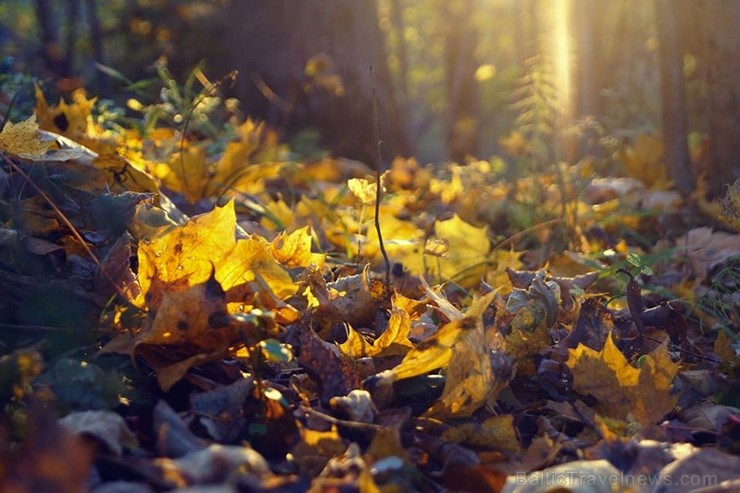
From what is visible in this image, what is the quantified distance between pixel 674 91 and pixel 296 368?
8.87 feet

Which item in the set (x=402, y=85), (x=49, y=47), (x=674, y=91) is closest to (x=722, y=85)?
(x=674, y=91)

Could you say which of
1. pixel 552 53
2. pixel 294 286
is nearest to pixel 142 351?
pixel 294 286

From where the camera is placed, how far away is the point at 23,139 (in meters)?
1.63

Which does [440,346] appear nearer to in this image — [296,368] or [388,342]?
[388,342]

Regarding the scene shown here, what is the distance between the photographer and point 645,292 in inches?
92.1

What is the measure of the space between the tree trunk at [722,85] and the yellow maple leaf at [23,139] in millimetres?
2640

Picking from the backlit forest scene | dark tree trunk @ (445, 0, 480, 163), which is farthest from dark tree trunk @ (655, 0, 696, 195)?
dark tree trunk @ (445, 0, 480, 163)

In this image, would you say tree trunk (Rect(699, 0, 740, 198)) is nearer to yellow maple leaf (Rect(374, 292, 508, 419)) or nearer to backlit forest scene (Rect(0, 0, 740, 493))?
backlit forest scene (Rect(0, 0, 740, 493))

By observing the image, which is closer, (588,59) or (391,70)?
(588,59)

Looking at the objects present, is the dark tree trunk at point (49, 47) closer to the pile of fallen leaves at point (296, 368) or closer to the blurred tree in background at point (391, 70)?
the blurred tree in background at point (391, 70)

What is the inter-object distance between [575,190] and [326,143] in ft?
10.2

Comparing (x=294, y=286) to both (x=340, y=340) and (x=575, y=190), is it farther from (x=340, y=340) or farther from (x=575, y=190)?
(x=575, y=190)

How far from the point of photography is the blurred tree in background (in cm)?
351

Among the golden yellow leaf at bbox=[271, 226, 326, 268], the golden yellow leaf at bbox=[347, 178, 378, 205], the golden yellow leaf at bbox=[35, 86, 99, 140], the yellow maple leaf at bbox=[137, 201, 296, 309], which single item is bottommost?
the golden yellow leaf at bbox=[271, 226, 326, 268]
